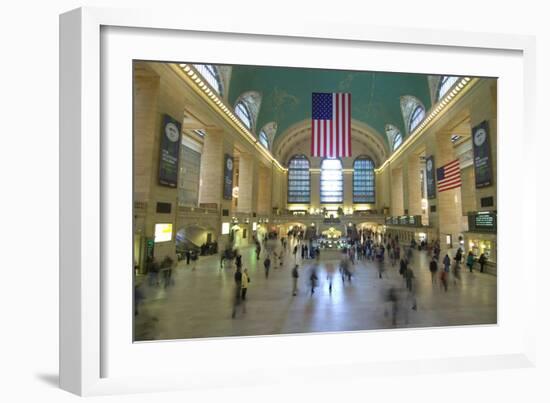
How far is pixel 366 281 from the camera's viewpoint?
9.62 meters

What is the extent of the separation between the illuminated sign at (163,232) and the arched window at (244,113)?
32.4ft

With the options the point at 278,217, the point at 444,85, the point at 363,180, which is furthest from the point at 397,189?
the point at 278,217

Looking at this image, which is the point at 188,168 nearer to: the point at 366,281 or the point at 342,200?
the point at 366,281

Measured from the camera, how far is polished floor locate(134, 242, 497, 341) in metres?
5.51

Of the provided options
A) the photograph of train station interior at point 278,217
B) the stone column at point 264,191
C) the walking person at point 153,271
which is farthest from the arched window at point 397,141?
the walking person at point 153,271

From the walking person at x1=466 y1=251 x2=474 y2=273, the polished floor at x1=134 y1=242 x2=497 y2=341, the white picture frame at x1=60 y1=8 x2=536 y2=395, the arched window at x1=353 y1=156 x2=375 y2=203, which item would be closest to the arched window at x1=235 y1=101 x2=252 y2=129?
the polished floor at x1=134 y1=242 x2=497 y2=341

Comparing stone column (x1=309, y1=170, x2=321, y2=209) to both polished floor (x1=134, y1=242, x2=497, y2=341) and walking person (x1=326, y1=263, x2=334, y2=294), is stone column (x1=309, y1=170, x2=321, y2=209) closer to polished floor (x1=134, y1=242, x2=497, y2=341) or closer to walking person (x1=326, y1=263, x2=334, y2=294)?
walking person (x1=326, y1=263, x2=334, y2=294)

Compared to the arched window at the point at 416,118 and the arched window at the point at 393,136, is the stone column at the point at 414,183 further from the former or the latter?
the arched window at the point at 416,118

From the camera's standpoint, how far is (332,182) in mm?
34031

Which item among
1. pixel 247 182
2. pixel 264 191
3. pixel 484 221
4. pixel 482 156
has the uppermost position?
pixel 247 182

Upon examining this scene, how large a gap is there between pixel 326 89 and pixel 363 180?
80.5ft

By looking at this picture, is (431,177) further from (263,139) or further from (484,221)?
(263,139)

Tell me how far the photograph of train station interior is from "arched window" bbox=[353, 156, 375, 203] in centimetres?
549

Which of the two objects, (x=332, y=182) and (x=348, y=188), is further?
(x=332, y=182)
